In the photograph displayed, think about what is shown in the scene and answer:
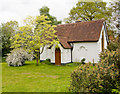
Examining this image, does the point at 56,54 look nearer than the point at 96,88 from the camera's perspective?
No

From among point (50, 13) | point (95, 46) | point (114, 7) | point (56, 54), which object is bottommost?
point (56, 54)

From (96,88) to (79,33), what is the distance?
577 inches

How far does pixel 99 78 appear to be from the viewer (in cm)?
460

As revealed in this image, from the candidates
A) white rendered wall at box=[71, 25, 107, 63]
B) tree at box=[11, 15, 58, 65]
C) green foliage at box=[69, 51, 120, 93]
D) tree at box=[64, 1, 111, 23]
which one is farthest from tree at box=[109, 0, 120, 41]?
green foliage at box=[69, 51, 120, 93]

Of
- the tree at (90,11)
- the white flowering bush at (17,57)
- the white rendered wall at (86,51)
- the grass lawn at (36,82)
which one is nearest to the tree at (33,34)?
the white flowering bush at (17,57)

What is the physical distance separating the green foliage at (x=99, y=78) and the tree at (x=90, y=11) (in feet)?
74.5

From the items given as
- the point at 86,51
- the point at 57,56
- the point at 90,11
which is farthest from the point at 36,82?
the point at 90,11

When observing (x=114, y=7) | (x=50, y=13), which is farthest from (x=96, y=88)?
(x=50, y=13)

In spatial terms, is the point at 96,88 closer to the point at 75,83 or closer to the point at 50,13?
the point at 75,83

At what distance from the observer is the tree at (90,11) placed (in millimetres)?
26328

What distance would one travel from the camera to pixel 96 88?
469cm

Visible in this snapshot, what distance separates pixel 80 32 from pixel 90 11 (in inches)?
414

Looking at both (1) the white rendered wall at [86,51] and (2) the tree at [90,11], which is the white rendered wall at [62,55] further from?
(2) the tree at [90,11]

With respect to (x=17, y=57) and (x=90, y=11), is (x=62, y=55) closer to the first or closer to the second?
(x=17, y=57)
